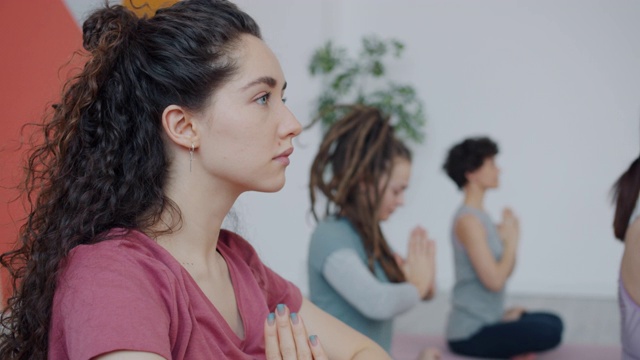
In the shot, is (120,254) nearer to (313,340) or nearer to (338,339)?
(313,340)

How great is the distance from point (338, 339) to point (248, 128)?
44 centimetres

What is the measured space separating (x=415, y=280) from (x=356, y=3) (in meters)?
3.85

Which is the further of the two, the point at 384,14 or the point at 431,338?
the point at 384,14

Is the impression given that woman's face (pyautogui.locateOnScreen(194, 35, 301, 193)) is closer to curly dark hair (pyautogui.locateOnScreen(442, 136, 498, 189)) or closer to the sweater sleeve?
the sweater sleeve

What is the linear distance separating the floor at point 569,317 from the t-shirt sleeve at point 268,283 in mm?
2509

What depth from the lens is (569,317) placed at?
4523 millimetres

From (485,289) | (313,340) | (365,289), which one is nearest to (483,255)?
(485,289)

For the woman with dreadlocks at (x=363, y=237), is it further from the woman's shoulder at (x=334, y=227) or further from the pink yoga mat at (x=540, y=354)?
the pink yoga mat at (x=540, y=354)

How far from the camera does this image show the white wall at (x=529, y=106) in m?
4.98

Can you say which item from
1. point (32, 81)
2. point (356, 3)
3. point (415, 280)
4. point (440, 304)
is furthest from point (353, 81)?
point (32, 81)

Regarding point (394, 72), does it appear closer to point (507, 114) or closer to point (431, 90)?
point (431, 90)

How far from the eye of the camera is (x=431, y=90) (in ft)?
17.9

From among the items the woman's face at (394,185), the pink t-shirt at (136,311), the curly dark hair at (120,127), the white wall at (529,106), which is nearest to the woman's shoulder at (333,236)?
the woman's face at (394,185)

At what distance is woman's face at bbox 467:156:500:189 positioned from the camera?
338 cm
